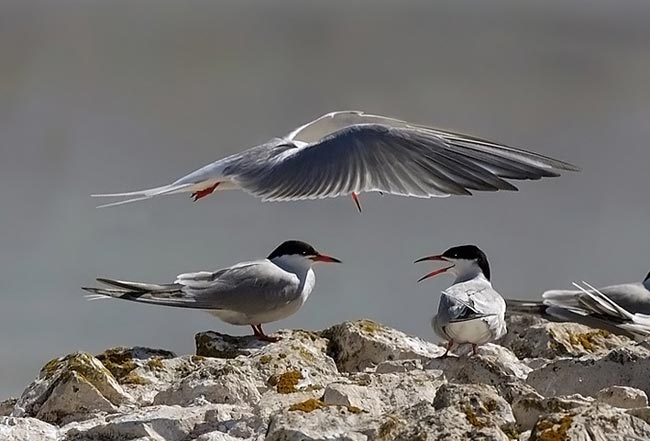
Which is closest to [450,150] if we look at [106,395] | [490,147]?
[490,147]

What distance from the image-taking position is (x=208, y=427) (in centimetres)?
461

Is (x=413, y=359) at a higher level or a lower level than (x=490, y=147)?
lower

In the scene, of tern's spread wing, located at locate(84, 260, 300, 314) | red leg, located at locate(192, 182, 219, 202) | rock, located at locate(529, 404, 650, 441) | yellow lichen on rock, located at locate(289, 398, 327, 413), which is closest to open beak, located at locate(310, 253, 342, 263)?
tern's spread wing, located at locate(84, 260, 300, 314)

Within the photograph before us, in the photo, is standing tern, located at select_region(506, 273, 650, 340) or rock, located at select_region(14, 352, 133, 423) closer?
rock, located at select_region(14, 352, 133, 423)

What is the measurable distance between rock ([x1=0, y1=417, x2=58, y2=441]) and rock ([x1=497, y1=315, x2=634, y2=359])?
237 centimetres

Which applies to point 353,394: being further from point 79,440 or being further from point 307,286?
point 307,286

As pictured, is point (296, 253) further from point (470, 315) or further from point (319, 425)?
point (319, 425)

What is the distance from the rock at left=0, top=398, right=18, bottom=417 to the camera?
5410 mm

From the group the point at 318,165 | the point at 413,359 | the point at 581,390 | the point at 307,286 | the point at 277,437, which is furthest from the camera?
the point at 307,286

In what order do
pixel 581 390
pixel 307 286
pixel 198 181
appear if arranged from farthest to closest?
pixel 307 286 < pixel 198 181 < pixel 581 390

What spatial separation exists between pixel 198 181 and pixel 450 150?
4.92 ft

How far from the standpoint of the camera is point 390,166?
250 inches

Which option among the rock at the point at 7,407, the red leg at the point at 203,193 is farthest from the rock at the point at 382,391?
the red leg at the point at 203,193

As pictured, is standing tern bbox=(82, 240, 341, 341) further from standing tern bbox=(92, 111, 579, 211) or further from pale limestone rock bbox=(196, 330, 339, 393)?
pale limestone rock bbox=(196, 330, 339, 393)
